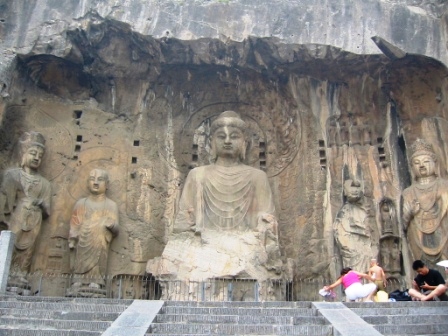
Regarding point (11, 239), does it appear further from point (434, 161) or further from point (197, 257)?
point (434, 161)

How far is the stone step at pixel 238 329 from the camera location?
6.30 m

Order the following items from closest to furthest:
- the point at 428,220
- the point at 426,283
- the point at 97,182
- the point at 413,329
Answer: the point at 413,329
the point at 426,283
the point at 428,220
the point at 97,182

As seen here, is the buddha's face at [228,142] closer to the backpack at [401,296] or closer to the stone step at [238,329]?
the backpack at [401,296]

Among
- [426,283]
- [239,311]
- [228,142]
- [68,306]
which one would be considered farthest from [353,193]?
[68,306]

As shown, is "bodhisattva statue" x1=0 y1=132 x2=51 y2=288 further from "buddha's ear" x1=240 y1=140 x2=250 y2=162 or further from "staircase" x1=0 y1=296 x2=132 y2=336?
"buddha's ear" x1=240 y1=140 x2=250 y2=162

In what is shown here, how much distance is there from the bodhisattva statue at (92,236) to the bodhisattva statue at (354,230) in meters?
4.14

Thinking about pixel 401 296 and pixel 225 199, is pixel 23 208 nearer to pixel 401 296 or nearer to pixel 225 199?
pixel 225 199

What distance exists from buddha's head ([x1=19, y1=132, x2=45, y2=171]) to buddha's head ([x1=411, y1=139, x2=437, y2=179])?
22.8 ft

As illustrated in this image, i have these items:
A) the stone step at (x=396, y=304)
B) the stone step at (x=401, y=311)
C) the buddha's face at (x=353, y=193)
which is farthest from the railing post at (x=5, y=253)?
the buddha's face at (x=353, y=193)

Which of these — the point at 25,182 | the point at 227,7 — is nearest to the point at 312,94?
the point at 227,7

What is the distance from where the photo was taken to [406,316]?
268 inches

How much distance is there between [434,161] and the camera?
11.4 metres

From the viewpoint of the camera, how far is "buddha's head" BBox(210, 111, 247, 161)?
12.2 metres

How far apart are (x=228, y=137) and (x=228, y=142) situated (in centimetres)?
11
